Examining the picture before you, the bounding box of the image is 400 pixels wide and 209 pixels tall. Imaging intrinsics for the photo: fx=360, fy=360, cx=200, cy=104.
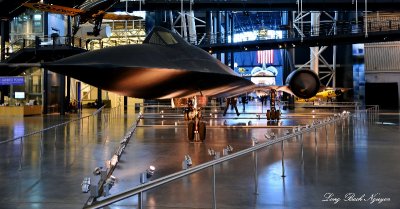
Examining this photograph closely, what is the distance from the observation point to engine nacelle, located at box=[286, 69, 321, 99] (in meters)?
15.3

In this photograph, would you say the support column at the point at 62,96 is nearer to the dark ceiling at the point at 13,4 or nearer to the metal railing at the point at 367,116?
the dark ceiling at the point at 13,4

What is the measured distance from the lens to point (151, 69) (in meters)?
6.17

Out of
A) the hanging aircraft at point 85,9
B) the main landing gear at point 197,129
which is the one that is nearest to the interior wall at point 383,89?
the hanging aircraft at point 85,9

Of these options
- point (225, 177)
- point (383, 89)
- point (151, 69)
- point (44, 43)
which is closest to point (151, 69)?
point (151, 69)

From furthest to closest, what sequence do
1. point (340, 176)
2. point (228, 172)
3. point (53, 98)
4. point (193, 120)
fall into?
point (53, 98) → point (193, 120) → point (228, 172) → point (340, 176)

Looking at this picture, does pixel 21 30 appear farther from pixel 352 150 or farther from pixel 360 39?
pixel 352 150

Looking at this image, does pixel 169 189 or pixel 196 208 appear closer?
pixel 196 208

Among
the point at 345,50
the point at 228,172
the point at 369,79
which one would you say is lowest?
the point at 228,172

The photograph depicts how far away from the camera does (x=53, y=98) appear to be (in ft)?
107

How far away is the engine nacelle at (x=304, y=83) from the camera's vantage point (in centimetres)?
1527

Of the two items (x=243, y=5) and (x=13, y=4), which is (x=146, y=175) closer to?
(x=243, y=5)

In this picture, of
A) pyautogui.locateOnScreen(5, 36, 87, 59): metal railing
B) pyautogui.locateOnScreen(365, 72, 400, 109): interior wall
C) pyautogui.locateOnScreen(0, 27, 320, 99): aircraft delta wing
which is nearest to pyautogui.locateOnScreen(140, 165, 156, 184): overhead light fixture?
pyautogui.locateOnScreen(0, 27, 320, 99): aircraft delta wing

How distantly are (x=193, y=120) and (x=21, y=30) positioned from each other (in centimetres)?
2804

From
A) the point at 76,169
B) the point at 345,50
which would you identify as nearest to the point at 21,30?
the point at 76,169
